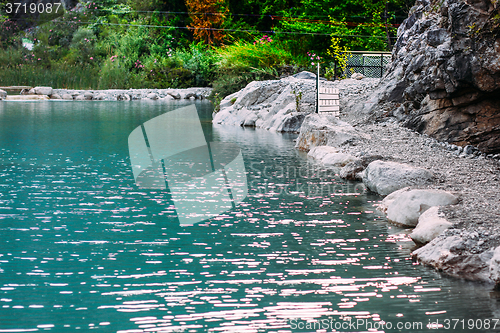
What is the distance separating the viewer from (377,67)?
73.4 ft

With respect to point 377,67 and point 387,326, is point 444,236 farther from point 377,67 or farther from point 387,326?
point 377,67

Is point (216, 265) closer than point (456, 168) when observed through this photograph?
Yes

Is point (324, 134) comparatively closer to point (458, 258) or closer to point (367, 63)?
point (458, 258)

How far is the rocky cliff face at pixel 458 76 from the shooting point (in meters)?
9.68

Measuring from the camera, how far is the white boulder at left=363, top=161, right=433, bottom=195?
8.10 metres

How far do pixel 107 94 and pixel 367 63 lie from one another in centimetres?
1404

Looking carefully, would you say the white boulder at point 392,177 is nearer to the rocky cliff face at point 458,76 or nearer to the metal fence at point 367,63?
the rocky cliff face at point 458,76

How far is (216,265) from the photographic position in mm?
5422

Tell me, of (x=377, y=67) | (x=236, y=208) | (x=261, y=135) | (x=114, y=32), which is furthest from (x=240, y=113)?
(x=114, y=32)

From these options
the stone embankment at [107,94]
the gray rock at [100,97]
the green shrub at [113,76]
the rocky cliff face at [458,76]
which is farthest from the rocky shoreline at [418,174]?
the green shrub at [113,76]

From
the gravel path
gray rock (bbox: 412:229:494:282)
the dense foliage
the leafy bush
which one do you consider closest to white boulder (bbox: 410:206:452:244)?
the gravel path

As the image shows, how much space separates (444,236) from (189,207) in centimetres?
348

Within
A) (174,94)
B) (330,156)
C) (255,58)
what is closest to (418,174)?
(330,156)

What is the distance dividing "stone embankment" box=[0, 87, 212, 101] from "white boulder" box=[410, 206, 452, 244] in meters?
24.6
